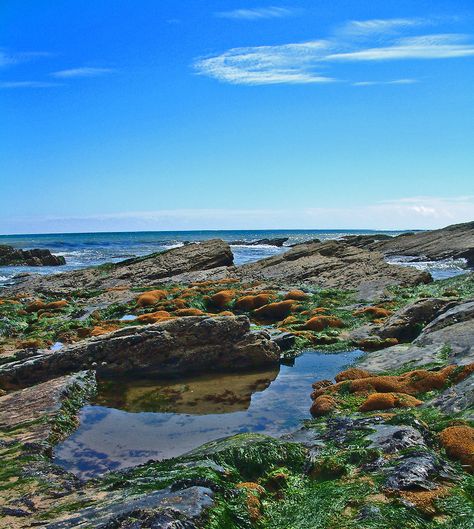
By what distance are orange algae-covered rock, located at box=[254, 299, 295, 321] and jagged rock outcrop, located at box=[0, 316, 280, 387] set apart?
756 centimetres

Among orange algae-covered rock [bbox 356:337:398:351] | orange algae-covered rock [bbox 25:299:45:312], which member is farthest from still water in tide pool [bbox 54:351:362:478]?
orange algae-covered rock [bbox 25:299:45:312]

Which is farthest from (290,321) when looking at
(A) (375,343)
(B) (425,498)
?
(B) (425,498)

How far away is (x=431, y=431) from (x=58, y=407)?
8370 millimetres

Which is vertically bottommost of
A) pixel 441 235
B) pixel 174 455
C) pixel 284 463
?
pixel 174 455

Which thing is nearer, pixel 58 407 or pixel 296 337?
pixel 58 407

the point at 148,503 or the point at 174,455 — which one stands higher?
the point at 148,503

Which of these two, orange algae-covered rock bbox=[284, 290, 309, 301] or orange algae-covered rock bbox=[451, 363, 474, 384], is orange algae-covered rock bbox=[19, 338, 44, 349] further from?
orange algae-covered rock bbox=[451, 363, 474, 384]

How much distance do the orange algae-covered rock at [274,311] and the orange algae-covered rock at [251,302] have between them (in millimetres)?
1029

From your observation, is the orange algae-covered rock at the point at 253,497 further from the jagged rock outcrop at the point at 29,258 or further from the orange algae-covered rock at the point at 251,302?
the jagged rock outcrop at the point at 29,258

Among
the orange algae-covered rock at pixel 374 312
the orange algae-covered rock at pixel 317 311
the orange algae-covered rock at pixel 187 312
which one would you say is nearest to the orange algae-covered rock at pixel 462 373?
the orange algae-covered rock at pixel 374 312

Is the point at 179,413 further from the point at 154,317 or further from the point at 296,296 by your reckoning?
the point at 296,296

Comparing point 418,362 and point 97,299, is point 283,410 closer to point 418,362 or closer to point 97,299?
point 418,362

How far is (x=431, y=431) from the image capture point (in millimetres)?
8438

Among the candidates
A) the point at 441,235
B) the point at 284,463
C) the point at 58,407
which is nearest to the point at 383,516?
the point at 284,463
